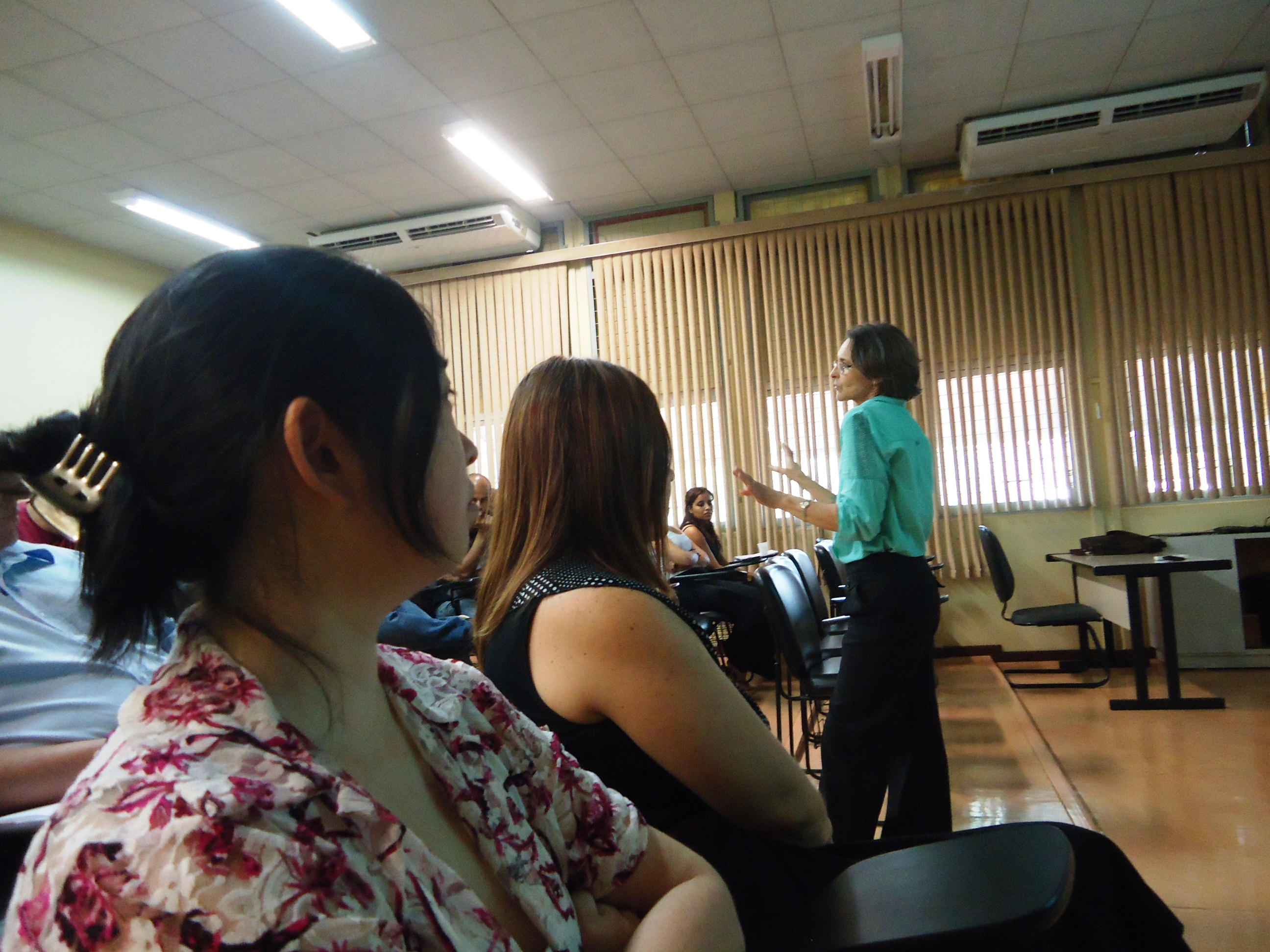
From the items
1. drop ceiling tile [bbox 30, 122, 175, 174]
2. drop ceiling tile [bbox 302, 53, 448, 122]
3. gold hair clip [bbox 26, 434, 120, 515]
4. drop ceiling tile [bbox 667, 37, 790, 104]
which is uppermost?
drop ceiling tile [bbox 667, 37, 790, 104]

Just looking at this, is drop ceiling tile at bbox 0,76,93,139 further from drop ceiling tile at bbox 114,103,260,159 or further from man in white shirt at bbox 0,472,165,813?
man in white shirt at bbox 0,472,165,813

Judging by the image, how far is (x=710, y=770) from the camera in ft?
3.45

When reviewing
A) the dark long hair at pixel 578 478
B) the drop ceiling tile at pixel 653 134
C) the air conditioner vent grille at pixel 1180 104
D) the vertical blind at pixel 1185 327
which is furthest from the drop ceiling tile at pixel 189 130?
the vertical blind at pixel 1185 327

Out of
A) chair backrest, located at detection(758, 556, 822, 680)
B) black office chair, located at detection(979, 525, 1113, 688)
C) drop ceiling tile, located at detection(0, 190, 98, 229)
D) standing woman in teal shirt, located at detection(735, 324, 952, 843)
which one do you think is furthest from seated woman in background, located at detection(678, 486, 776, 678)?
drop ceiling tile, located at detection(0, 190, 98, 229)

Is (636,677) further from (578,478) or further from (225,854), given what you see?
(225,854)

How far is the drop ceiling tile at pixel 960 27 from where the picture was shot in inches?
162

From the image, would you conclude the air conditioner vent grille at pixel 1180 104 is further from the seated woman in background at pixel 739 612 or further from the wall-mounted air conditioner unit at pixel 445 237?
the wall-mounted air conditioner unit at pixel 445 237

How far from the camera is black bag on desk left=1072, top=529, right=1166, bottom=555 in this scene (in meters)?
4.90

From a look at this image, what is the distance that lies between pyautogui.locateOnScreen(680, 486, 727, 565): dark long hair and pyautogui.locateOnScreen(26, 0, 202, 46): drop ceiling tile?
3899 mm

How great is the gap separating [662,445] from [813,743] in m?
2.89

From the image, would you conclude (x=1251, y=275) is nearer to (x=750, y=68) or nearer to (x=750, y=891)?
(x=750, y=68)

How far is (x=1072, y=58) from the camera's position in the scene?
4691mm

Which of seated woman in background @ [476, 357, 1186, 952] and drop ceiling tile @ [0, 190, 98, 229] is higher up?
drop ceiling tile @ [0, 190, 98, 229]

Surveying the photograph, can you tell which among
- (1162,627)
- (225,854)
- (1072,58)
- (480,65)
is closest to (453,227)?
(480,65)
